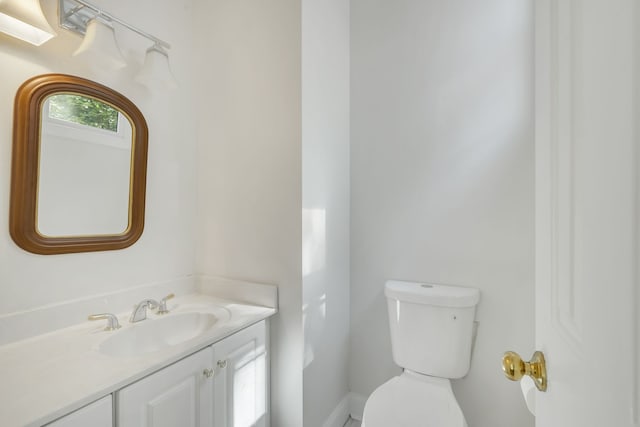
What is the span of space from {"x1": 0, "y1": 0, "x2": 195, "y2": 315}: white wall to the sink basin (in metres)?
0.26

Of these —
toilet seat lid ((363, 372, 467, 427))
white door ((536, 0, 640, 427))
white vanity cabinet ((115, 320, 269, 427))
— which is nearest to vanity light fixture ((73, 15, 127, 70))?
white vanity cabinet ((115, 320, 269, 427))

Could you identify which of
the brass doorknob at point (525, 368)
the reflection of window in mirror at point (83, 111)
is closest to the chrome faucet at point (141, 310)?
the reflection of window in mirror at point (83, 111)

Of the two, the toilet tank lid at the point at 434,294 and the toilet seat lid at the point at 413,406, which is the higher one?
the toilet tank lid at the point at 434,294

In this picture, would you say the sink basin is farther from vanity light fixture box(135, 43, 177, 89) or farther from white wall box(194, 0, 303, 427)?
→ vanity light fixture box(135, 43, 177, 89)

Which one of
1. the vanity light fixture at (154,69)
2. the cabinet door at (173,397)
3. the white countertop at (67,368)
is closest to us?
the white countertop at (67,368)

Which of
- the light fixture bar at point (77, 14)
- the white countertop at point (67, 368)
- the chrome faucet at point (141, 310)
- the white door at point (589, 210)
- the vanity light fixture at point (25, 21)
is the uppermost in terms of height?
the light fixture bar at point (77, 14)

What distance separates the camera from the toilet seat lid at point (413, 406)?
1.11 m

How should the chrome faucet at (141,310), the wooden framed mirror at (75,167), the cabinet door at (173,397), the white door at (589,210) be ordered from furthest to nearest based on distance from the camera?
the chrome faucet at (141,310)
the wooden framed mirror at (75,167)
the cabinet door at (173,397)
the white door at (589,210)

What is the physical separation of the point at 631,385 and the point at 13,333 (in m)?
1.57

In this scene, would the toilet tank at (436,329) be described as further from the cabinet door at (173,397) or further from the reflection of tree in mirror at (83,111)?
the reflection of tree in mirror at (83,111)

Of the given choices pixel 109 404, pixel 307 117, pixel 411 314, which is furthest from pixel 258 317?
pixel 307 117

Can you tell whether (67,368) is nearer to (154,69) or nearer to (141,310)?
(141,310)

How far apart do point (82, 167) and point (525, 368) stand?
5.19 feet

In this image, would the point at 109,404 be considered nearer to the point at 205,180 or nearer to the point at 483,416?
the point at 205,180
